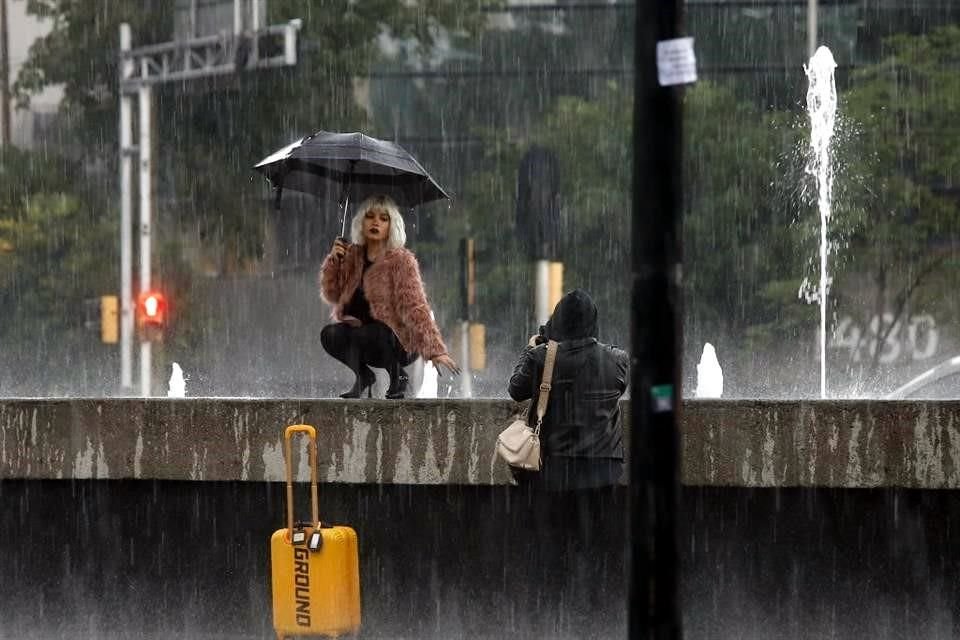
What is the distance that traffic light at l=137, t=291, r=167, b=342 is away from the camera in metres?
26.7

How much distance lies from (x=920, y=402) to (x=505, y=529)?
87.1 inches

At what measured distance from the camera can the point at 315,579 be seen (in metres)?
8.50

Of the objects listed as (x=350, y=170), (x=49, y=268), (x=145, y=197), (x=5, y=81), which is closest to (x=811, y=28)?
(x=145, y=197)

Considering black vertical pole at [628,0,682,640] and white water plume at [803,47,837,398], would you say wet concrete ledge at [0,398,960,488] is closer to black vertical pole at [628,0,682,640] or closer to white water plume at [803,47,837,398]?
black vertical pole at [628,0,682,640]

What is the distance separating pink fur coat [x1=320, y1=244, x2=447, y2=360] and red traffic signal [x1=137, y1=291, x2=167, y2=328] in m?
17.2

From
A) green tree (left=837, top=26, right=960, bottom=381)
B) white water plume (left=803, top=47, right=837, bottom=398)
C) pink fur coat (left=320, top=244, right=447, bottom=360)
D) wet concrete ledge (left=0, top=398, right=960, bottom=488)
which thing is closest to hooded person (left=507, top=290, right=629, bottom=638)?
wet concrete ledge (left=0, top=398, right=960, bottom=488)

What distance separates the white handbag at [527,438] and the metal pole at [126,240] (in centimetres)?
→ 2150

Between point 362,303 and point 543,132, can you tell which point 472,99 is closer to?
point 543,132

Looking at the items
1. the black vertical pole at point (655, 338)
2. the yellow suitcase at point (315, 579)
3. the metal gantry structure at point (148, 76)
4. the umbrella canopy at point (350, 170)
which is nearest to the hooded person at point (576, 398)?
the yellow suitcase at point (315, 579)

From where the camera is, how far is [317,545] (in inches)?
334

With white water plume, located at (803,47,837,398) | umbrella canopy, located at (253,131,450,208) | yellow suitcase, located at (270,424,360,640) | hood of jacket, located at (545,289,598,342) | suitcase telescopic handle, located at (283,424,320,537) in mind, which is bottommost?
yellow suitcase, located at (270,424,360,640)

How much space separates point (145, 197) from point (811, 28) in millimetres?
11973

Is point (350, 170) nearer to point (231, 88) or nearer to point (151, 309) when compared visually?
point (151, 309)

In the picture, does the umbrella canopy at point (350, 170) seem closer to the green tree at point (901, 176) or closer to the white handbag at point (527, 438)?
the white handbag at point (527, 438)
